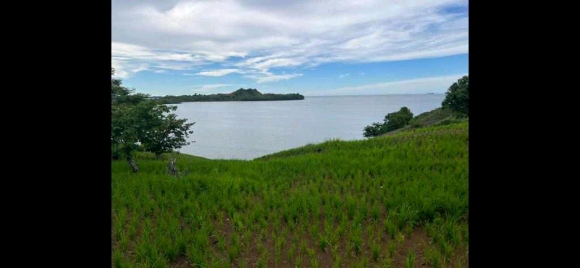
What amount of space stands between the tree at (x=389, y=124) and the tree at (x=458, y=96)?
1087 cm

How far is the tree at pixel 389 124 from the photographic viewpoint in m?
24.3

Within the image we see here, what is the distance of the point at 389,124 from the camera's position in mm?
24438
